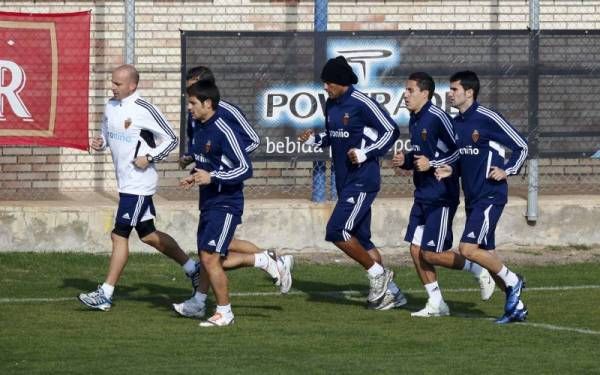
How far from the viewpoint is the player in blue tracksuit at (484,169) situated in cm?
1194

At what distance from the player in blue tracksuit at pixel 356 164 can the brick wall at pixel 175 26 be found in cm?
431

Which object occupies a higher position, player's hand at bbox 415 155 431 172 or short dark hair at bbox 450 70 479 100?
short dark hair at bbox 450 70 479 100

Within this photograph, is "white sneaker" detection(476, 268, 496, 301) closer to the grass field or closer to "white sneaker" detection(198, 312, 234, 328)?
the grass field

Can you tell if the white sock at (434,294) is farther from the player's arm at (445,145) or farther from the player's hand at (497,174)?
the player's hand at (497,174)

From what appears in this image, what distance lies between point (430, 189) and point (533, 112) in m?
4.83

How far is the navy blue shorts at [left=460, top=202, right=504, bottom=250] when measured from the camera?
1195cm

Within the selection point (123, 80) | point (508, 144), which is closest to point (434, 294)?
point (508, 144)

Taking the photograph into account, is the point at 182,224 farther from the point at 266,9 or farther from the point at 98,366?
the point at 98,366

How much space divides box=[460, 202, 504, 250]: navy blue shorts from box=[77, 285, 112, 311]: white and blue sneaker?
2.90m

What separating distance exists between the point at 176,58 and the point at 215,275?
6.23m

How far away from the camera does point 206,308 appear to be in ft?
42.4

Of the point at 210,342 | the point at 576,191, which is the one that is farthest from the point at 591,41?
the point at 210,342

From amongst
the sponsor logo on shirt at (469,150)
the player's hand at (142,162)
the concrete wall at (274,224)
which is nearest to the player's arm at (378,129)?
the sponsor logo on shirt at (469,150)

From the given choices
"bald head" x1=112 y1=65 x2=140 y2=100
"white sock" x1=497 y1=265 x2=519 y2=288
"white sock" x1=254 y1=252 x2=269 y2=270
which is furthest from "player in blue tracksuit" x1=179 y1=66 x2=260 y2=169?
"white sock" x1=497 y1=265 x2=519 y2=288
